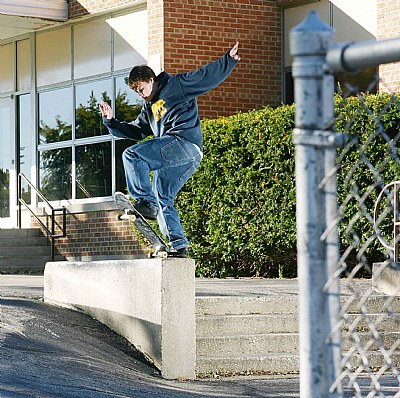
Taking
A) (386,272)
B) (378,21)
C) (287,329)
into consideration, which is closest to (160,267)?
(287,329)

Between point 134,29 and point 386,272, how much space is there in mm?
9813

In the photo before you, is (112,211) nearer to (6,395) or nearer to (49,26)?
(49,26)

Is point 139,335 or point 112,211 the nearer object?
point 139,335

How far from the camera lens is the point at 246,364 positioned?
8180 mm

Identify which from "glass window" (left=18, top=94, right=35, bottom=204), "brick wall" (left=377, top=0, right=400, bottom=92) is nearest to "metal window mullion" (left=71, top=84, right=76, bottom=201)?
"glass window" (left=18, top=94, right=35, bottom=204)

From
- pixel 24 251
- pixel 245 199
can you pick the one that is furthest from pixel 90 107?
pixel 245 199

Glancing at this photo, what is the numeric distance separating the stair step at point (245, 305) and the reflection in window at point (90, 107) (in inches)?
426

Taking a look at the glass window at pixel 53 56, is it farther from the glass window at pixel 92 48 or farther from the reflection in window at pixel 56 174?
the reflection in window at pixel 56 174

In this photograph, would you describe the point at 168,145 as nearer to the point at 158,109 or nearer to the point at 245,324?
the point at 158,109

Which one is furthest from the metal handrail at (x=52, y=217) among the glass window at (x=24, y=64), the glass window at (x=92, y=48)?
the glass window at (x=92, y=48)

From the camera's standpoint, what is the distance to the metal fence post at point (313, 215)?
2.47m

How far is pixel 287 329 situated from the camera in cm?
870

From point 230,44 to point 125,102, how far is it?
2343 mm

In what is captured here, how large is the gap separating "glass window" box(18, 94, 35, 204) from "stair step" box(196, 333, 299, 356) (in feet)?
43.8
